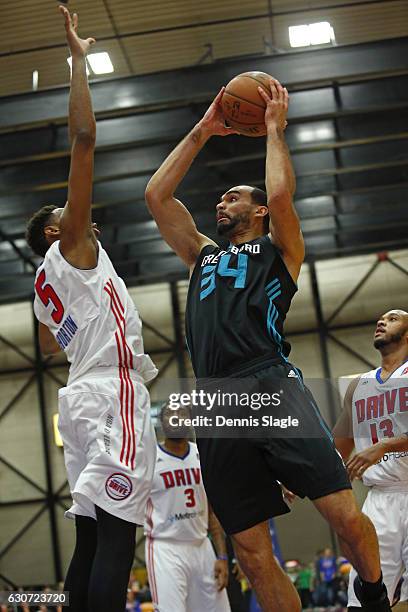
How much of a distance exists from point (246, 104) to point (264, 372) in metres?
1.71

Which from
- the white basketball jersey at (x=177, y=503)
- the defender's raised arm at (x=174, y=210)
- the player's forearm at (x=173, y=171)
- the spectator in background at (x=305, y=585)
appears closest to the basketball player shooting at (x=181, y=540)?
the white basketball jersey at (x=177, y=503)

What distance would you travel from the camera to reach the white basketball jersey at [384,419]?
609 cm

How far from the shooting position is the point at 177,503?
24.3 ft

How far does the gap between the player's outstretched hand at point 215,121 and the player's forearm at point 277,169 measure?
0.58 m

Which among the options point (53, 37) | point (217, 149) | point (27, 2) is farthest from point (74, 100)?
point (217, 149)

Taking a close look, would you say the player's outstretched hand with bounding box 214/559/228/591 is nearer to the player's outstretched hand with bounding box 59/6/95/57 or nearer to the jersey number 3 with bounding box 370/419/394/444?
the jersey number 3 with bounding box 370/419/394/444

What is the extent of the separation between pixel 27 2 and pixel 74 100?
26.5 feet

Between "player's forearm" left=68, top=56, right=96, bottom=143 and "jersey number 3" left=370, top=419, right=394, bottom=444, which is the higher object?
"player's forearm" left=68, top=56, right=96, bottom=143

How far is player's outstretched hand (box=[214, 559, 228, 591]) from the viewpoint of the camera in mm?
7078

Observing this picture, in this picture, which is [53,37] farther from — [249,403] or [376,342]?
[249,403]

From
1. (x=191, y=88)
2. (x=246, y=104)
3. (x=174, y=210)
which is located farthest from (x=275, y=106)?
(x=191, y=88)

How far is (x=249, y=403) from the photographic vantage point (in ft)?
13.7

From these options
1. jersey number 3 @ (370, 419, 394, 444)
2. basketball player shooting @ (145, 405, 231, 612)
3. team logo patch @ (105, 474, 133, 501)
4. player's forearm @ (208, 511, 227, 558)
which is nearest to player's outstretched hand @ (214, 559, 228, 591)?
basketball player shooting @ (145, 405, 231, 612)

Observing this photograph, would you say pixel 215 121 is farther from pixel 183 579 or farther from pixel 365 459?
pixel 183 579
